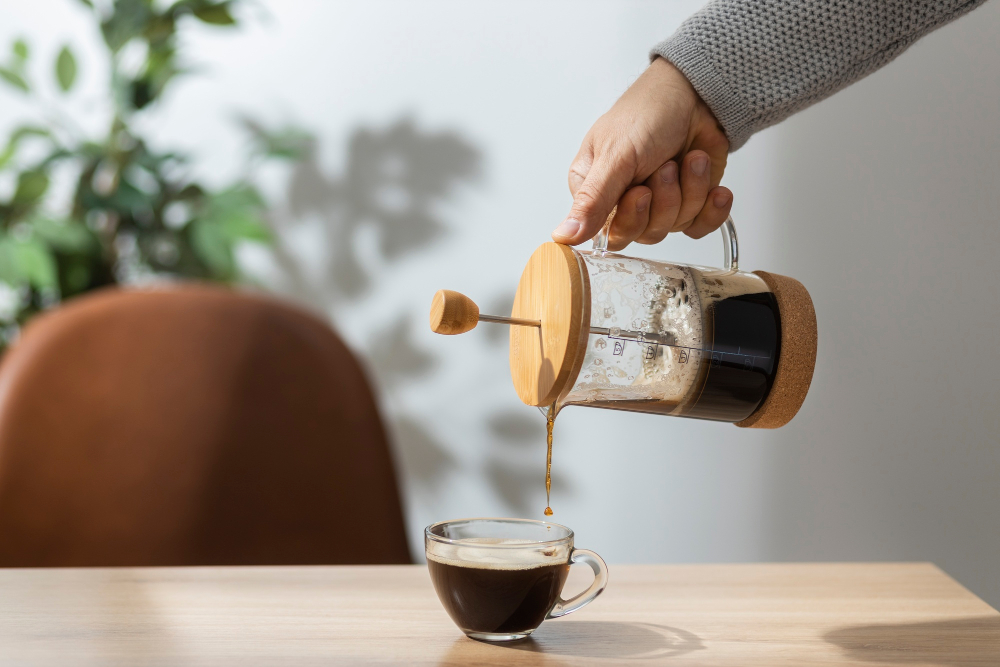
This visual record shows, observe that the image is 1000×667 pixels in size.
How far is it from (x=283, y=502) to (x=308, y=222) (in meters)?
0.55

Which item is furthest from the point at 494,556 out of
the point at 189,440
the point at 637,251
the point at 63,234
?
the point at 63,234

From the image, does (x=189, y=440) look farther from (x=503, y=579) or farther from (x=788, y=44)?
(x=788, y=44)

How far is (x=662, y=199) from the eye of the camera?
79 cm

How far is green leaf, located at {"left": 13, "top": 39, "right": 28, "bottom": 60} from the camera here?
1.38 meters

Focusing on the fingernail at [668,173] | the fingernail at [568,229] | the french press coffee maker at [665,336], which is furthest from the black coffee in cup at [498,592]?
the fingernail at [668,173]

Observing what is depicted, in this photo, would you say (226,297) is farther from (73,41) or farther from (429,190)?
(73,41)

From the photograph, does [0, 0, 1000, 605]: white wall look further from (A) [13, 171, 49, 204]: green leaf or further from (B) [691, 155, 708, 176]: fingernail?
(B) [691, 155, 708, 176]: fingernail

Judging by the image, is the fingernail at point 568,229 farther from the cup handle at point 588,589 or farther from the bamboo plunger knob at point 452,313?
the cup handle at point 588,589

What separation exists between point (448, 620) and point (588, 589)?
13 centimetres

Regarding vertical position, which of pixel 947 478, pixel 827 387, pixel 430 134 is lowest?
pixel 947 478

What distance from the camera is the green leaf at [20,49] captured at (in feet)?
4.52

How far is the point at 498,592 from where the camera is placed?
60 cm

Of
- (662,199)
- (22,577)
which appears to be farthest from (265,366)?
(662,199)

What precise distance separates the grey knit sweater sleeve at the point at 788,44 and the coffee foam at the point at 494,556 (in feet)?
1.43
